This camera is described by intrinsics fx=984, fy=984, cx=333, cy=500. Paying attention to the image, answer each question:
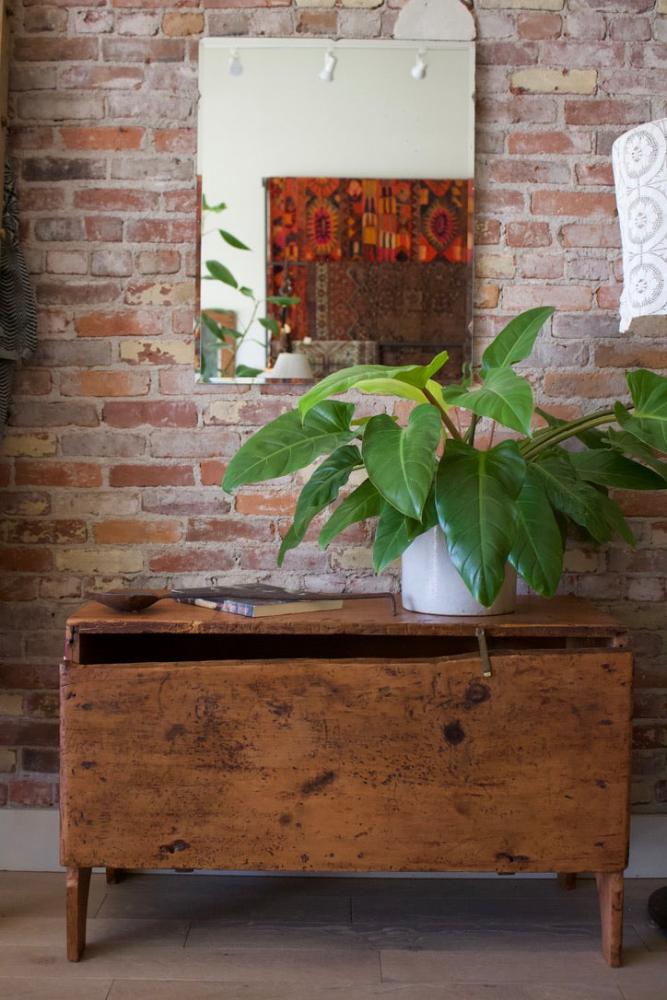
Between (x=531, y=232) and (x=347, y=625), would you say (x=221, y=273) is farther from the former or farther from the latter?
(x=347, y=625)

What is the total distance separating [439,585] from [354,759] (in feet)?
1.21

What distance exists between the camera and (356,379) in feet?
5.57

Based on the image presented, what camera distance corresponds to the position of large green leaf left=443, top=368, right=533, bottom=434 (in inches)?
59.5

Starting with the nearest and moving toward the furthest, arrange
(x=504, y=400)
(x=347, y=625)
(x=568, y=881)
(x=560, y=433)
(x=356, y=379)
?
(x=504, y=400)
(x=356, y=379)
(x=347, y=625)
(x=560, y=433)
(x=568, y=881)

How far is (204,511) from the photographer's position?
233 cm

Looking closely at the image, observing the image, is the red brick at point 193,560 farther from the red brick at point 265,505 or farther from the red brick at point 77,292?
the red brick at point 77,292

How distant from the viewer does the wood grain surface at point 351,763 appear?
1778 mm

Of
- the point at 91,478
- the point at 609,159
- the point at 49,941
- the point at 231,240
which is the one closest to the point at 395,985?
the point at 49,941

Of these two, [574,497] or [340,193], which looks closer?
[574,497]

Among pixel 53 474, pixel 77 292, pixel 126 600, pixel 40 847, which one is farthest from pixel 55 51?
pixel 40 847

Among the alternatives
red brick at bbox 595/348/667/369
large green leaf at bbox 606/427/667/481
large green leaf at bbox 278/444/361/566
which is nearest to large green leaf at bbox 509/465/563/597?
large green leaf at bbox 606/427/667/481

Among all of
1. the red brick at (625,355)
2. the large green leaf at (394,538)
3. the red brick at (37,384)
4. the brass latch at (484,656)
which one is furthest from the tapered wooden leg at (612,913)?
the red brick at (37,384)

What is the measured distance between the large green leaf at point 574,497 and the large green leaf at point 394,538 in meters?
0.26

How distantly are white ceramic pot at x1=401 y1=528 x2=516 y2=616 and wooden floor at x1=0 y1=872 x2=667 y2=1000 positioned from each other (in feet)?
2.17
